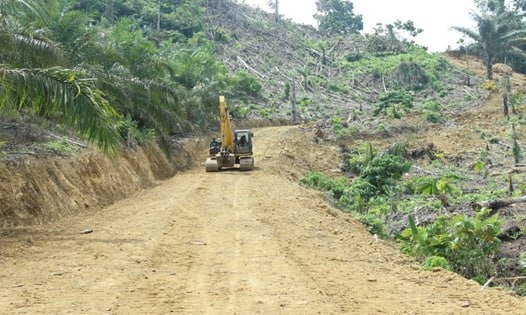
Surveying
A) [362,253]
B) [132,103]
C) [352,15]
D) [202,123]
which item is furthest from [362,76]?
[362,253]

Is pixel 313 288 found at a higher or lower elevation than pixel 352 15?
lower

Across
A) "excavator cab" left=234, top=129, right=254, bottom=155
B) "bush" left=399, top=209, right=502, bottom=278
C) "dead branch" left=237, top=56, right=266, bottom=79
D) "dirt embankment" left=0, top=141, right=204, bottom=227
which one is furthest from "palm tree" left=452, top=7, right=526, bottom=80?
"bush" left=399, top=209, right=502, bottom=278

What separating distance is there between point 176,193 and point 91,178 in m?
2.85

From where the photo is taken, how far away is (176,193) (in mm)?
18078

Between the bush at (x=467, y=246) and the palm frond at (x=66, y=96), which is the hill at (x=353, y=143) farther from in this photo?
the palm frond at (x=66, y=96)

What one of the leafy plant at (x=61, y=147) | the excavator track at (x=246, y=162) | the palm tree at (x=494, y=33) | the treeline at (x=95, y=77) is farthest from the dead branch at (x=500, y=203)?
the palm tree at (x=494, y=33)

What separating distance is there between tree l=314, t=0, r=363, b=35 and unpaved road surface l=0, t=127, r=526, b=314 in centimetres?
8238

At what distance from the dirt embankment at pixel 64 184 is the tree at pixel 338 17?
3000 inches

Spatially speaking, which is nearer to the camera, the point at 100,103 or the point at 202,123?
the point at 100,103

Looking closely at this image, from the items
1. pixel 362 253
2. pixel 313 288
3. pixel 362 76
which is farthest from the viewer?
pixel 362 76

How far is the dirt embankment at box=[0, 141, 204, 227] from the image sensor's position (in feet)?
39.1

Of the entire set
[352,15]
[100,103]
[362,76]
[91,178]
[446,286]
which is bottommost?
[446,286]

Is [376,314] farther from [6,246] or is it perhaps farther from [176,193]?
[176,193]

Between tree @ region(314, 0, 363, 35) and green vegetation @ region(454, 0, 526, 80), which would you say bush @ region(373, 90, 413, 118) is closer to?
green vegetation @ region(454, 0, 526, 80)
